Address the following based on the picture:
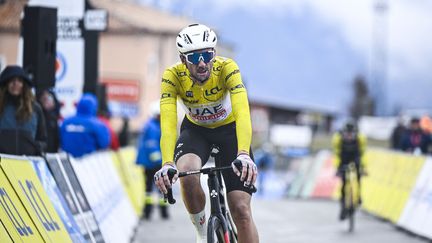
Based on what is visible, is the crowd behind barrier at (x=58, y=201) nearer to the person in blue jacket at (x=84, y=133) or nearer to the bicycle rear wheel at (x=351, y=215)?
the person in blue jacket at (x=84, y=133)

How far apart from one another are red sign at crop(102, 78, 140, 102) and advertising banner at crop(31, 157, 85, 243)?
62694mm

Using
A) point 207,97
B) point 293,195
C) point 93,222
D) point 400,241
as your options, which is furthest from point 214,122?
point 293,195

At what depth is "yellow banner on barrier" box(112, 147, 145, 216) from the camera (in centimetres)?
1780

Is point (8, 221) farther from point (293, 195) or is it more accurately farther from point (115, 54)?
point (115, 54)

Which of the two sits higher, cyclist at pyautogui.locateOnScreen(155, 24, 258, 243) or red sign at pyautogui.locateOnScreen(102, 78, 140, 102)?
cyclist at pyautogui.locateOnScreen(155, 24, 258, 243)

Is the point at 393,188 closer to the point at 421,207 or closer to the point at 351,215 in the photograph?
the point at 351,215

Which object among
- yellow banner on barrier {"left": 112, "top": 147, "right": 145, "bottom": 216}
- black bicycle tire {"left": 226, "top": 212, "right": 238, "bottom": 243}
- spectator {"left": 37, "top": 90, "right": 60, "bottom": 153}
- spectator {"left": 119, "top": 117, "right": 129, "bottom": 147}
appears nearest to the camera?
black bicycle tire {"left": 226, "top": 212, "right": 238, "bottom": 243}

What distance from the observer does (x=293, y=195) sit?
95.5 ft

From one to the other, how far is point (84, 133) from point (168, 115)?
6.84 m

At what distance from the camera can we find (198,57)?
26.9 ft

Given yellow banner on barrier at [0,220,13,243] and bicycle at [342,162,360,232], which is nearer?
yellow banner on barrier at [0,220,13,243]

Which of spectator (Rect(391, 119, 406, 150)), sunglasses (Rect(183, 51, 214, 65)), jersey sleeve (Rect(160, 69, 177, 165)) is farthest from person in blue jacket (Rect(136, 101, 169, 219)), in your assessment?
spectator (Rect(391, 119, 406, 150))

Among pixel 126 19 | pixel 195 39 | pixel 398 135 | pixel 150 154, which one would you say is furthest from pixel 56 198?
pixel 126 19

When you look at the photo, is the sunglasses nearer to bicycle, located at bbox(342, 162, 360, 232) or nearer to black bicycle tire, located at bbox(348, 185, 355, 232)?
black bicycle tire, located at bbox(348, 185, 355, 232)
